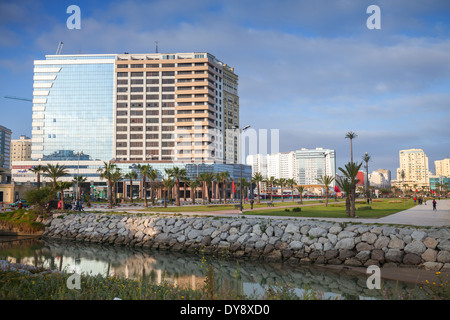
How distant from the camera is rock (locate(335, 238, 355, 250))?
67.7 ft

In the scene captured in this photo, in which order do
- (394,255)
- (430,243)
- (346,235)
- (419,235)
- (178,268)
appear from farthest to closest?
(346,235)
(178,268)
(419,235)
(394,255)
(430,243)

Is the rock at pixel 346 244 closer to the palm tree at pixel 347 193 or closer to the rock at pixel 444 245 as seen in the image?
the rock at pixel 444 245

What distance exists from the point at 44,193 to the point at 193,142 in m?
86.1

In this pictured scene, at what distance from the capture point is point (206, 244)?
2570cm

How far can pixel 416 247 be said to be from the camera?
18.9 m

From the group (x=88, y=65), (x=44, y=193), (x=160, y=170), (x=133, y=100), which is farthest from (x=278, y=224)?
(x=88, y=65)

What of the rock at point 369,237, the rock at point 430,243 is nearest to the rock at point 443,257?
the rock at point 430,243

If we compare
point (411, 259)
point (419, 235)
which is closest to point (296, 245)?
point (411, 259)

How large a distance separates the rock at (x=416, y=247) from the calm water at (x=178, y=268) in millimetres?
3529

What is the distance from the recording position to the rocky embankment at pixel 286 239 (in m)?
19.0

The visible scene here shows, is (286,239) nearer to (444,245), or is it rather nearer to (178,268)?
(178,268)

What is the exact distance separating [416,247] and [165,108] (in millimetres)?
114768
